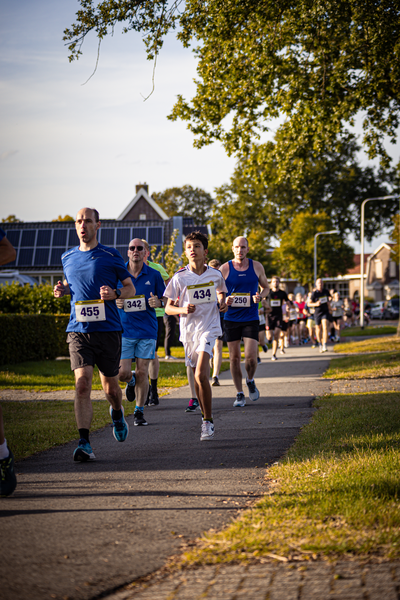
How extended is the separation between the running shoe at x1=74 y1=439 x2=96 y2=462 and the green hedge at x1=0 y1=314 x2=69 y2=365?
1026cm

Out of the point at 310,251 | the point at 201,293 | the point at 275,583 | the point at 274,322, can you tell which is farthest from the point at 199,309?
the point at 310,251

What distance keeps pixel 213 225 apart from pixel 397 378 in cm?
4662

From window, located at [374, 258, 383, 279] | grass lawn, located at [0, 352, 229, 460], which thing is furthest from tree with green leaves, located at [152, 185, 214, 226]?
grass lawn, located at [0, 352, 229, 460]

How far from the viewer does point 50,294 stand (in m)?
20.5

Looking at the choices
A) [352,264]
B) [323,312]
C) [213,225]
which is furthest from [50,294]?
[352,264]

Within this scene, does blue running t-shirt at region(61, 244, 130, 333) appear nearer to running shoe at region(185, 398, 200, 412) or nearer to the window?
running shoe at region(185, 398, 200, 412)

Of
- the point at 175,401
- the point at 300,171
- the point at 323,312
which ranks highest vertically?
the point at 300,171

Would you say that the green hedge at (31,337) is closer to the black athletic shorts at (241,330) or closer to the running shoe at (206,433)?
the black athletic shorts at (241,330)

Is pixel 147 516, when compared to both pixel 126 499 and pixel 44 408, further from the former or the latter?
pixel 44 408

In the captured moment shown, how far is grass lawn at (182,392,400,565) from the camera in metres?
3.45

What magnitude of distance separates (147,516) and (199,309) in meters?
3.26

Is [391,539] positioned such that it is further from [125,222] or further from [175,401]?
[125,222]

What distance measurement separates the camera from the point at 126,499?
473cm

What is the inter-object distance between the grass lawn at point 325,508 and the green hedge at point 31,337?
10943 mm
